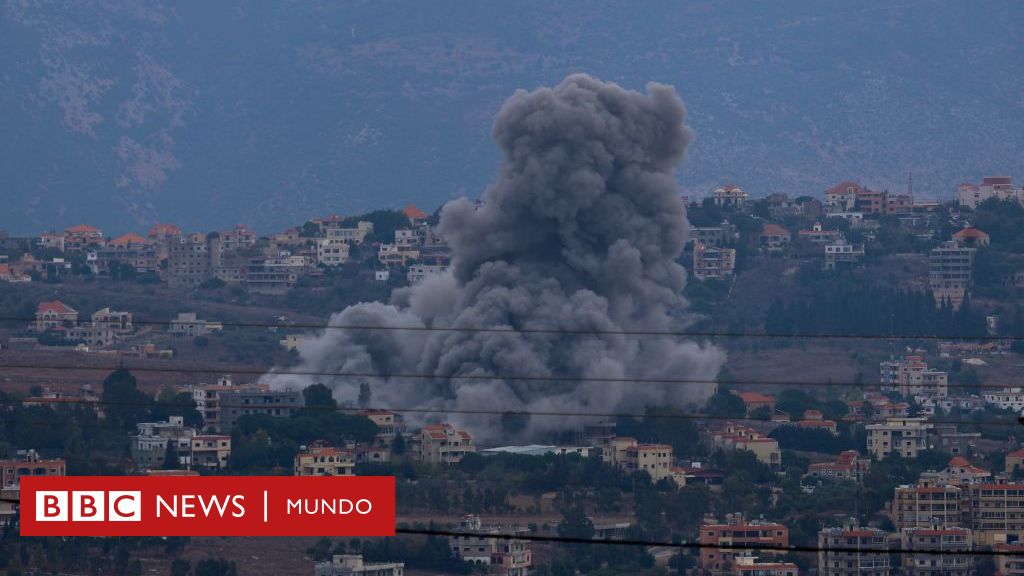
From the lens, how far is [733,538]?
5400 cm

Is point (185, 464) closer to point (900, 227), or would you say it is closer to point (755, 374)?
point (755, 374)

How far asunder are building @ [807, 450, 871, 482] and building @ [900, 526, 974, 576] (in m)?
7.19

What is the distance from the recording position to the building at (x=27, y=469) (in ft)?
194

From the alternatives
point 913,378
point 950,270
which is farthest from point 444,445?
point 950,270

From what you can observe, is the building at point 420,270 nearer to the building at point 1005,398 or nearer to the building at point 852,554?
the building at point 1005,398

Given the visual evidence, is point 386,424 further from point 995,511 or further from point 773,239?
point 773,239

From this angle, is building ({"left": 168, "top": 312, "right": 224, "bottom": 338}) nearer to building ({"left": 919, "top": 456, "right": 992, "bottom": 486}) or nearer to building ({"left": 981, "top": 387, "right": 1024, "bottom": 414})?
building ({"left": 981, "top": 387, "right": 1024, "bottom": 414})

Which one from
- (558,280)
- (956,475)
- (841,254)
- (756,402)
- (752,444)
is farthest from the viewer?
(841,254)

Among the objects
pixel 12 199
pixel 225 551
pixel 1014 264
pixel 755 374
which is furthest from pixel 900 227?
pixel 12 199

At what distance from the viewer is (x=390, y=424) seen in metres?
67.6

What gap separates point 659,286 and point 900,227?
5162cm

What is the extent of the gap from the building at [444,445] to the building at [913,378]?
20992 millimetres

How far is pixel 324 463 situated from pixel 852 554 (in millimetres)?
14405

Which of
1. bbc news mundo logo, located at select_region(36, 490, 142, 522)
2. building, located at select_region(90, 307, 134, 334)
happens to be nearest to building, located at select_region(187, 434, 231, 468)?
building, located at select_region(90, 307, 134, 334)
